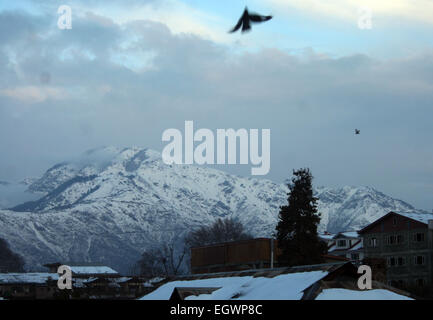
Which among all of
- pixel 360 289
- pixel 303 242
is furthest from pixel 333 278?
pixel 303 242

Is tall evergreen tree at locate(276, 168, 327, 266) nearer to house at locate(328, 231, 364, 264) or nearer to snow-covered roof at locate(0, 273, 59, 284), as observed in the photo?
house at locate(328, 231, 364, 264)

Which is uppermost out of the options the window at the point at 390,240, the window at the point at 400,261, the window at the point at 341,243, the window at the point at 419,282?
the window at the point at 341,243

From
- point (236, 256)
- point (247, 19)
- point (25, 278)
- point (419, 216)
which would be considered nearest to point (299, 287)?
point (247, 19)

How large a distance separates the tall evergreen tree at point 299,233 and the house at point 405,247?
86.0 ft

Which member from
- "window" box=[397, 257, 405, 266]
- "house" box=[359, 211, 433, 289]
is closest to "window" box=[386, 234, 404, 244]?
"house" box=[359, 211, 433, 289]

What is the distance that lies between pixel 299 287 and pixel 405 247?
72484 mm

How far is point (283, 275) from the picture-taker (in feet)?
143

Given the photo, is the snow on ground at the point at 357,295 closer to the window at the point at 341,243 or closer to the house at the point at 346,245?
the house at the point at 346,245

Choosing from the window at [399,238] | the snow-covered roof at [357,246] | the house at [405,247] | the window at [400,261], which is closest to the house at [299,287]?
the house at [405,247]

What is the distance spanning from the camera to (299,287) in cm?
3994

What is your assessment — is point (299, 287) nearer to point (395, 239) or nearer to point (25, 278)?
point (395, 239)

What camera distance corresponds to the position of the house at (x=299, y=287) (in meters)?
39.0

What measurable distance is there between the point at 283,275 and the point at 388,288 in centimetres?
620
